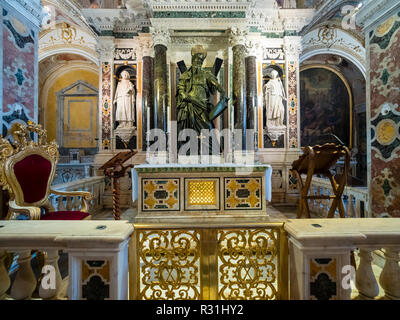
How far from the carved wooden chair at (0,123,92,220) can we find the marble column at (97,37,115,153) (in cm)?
288

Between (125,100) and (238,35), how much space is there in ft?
10.4

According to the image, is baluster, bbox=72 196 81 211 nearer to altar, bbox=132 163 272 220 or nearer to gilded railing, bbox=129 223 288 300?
altar, bbox=132 163 272 220

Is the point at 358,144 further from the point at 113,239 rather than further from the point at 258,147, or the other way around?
the point at 113,239

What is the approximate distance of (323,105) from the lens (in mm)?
9664

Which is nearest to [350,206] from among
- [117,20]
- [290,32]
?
[290,32]

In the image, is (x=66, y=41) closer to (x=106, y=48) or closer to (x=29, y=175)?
(x=106, y=48)

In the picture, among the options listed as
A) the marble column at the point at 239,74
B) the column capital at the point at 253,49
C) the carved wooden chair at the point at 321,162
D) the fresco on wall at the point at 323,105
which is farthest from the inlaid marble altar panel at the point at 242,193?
the fresco on wall at the point at 323,105

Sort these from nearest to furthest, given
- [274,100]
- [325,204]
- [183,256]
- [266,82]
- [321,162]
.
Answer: [183,256] → [321,162] → [325,204] → [274,100] → [266,82]

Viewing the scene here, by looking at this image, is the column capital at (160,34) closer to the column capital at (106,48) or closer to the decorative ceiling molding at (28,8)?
the column capital at (106,48)

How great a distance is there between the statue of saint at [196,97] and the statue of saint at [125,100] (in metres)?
2.50

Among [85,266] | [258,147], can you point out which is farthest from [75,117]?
[85,266]

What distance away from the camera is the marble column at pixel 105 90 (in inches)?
224

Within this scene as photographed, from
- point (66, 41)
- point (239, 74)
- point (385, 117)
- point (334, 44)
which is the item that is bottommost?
point (385, 117)
